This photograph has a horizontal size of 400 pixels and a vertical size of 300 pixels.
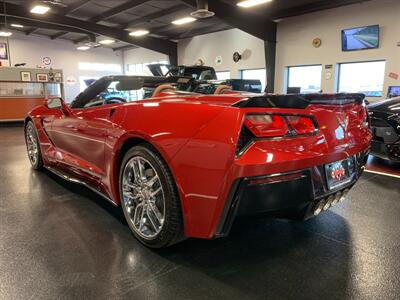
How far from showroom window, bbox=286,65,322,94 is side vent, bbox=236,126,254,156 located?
940 centimetres

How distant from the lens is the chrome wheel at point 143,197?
1.78 m

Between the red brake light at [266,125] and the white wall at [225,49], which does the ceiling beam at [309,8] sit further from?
the red brake light at [266,125]

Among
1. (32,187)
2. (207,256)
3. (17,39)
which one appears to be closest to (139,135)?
(207,256)

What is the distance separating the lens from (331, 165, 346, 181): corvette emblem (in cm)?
161

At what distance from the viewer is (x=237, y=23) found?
10023 mm

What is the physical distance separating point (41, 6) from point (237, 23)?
6.48 meters

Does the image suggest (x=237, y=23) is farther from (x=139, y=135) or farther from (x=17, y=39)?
(x=17, y=39)

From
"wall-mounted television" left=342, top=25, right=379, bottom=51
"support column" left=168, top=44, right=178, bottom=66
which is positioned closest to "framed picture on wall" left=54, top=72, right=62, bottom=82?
"support column" left=168, top=44, right=178, bottom=66

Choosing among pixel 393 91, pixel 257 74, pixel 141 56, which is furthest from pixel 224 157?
pixel 141 56

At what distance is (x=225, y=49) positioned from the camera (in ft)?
43.7

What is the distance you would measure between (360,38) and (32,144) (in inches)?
345

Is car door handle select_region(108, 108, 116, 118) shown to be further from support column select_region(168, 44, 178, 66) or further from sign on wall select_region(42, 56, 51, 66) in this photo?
sign on wall select_region(42, 56, 51, 66)

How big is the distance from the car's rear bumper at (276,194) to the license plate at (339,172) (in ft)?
0.13

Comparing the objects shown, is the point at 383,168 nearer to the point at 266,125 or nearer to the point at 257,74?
the point at 266,125
